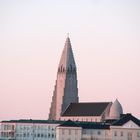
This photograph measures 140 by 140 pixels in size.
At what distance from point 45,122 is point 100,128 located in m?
31.7

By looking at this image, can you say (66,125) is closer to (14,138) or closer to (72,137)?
(72,137)

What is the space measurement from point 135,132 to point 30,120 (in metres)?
44.3

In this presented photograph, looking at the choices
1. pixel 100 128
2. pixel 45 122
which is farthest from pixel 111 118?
pixel 100 128

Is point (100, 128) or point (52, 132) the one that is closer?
point (100, 128)

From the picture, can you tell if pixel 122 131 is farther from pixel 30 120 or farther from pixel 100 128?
pixel 30 120

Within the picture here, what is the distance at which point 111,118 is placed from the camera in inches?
7810

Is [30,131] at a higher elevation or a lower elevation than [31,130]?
lower

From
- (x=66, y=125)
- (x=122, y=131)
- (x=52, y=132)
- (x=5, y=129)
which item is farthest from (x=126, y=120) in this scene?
(x=5, y=129)

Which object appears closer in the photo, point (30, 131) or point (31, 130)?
point (31, 130)

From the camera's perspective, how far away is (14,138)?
195 metres

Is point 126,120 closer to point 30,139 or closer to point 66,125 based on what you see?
point 66,125

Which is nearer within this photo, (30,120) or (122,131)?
(122,131)

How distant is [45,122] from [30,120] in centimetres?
551

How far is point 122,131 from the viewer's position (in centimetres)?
15938
